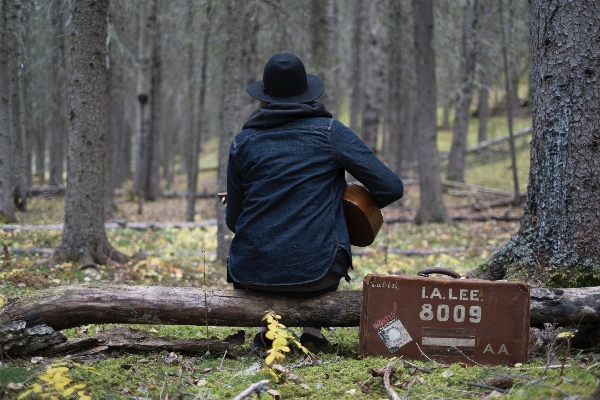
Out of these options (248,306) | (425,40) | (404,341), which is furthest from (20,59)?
(404,341)

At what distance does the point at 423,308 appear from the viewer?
11.1ft

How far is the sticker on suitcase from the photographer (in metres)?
3.40

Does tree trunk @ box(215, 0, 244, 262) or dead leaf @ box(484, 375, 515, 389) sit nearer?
dead leaf @ box(484, 375, 515, 389)

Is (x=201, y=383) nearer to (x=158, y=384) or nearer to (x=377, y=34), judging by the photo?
(x=158, y=384)

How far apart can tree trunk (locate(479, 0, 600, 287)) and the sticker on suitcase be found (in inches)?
46.6

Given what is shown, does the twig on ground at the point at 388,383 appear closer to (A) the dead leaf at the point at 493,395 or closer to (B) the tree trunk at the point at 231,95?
(A) the dead leaf at the point at 493,395

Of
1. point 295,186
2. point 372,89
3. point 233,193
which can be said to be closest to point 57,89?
point 372,89

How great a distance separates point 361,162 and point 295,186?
0.45 m

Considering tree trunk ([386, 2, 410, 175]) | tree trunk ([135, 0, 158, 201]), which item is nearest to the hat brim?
tree trunk ([135, 0, 158, 201])

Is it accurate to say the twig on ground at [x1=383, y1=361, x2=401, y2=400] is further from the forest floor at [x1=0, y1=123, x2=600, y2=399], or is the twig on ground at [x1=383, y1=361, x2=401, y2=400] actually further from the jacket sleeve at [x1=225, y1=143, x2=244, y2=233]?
the jacket sleeve at [x1=225, y1=143, x2=244, y2=233]

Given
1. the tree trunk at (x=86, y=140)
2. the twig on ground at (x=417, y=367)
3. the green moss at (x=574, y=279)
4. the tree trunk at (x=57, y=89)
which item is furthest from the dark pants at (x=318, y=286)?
the tree trunk at (x=57, y=89)

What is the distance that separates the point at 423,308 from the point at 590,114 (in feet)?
6.01

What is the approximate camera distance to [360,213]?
3.55 metres

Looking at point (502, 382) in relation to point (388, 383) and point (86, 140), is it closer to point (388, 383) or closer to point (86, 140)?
point (388, 383)
